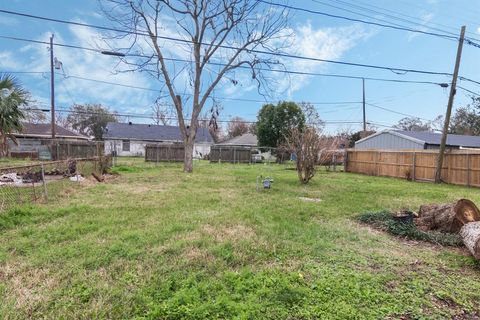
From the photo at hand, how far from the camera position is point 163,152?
25.4 meters

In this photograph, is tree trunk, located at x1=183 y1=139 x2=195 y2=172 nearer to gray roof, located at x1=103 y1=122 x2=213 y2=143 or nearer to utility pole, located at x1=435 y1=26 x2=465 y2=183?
utility pole, located at x1=435 y1=26 x2=465 y2=183

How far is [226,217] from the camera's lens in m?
5.60

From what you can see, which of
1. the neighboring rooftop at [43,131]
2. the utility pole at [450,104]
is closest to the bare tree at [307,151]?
the utility pole at [450,104]

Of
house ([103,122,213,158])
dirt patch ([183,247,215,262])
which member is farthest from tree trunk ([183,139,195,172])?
house ([103,122,213,158])

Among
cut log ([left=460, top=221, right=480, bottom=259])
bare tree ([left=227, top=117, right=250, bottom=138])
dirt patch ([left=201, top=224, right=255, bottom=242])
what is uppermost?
bare tree ([left=227, top=117, right=250, bottom=138])

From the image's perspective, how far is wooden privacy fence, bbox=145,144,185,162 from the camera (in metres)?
25.0

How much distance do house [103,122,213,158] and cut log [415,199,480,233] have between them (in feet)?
98.9

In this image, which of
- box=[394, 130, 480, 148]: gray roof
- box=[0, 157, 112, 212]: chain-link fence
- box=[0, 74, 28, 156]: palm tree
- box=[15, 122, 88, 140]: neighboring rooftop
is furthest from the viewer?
box=[15, 122, 88, 140]: neighboring rooftop

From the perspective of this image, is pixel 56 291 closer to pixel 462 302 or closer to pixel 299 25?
pixel 462 302

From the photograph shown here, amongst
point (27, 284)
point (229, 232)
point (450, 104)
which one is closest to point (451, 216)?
point (229, 232)

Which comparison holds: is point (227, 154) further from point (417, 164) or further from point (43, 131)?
point (43, 131)

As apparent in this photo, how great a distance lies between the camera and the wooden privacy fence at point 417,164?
13.2 meters

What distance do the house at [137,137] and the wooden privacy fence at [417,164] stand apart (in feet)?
62.7

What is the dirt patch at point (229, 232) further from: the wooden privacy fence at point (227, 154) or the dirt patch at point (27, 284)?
the wooden privacy fence at point (227, 154)
